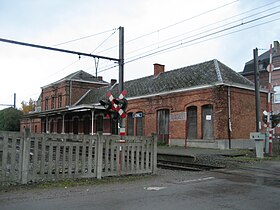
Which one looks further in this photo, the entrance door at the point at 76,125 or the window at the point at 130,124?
the entrance door at the point at 76,125

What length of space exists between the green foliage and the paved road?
5195 cm

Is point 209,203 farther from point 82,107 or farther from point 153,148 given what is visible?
point 82,107

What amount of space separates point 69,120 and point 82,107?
13.4 metres

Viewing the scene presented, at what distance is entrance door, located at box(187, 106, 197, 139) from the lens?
24.2 meters

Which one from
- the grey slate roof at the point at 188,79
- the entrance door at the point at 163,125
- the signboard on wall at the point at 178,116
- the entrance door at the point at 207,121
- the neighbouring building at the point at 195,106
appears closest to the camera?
the neighbouring building at the point at 195,106

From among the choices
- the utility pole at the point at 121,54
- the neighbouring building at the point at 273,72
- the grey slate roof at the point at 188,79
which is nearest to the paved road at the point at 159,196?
the utility pole at the point at 121,54

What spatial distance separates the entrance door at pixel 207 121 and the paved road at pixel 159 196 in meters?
13.1

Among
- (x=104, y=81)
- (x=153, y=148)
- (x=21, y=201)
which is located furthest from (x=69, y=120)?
(x=21, y=201)

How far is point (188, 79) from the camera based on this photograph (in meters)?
26.2

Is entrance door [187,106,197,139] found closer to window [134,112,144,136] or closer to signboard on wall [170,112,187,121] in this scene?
signboard on wall [170,112,187,121]

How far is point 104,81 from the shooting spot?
47875 millimetres

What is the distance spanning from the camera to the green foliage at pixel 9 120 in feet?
183

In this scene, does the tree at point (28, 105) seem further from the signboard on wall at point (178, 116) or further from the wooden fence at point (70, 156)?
the wooden fence at point (70, 156)

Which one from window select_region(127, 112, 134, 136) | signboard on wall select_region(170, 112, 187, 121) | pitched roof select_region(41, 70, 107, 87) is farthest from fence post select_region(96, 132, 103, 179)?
pitched roof select_region(41, 70, 107, 87)
